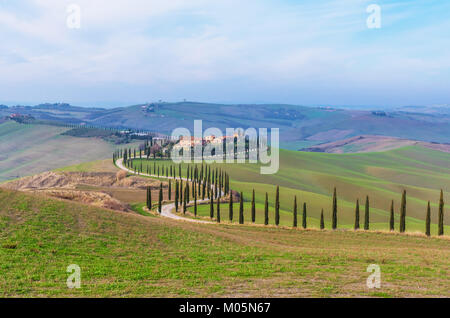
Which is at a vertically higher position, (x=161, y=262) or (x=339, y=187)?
(x=161, y=262)

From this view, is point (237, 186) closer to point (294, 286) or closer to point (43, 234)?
point (43, 234)

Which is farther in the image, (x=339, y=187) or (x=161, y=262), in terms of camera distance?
(x=339, y=187)

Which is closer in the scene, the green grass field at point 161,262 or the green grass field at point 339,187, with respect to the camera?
the green grass field at point 161,262

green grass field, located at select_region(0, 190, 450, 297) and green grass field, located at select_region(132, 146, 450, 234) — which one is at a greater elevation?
green grass field, located at select_region(0, 190, 450, 297)

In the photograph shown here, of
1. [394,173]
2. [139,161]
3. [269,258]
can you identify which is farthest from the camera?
[394,173]

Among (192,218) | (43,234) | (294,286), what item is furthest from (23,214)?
(192,218)

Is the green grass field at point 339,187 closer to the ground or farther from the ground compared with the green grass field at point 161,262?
closer to the ground

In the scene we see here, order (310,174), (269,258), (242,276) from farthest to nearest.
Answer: (310,174), (269,258), (242,276)

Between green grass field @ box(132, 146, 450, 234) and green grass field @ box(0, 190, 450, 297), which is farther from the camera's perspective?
green grass field @ box(132, 146, 450, 234)
